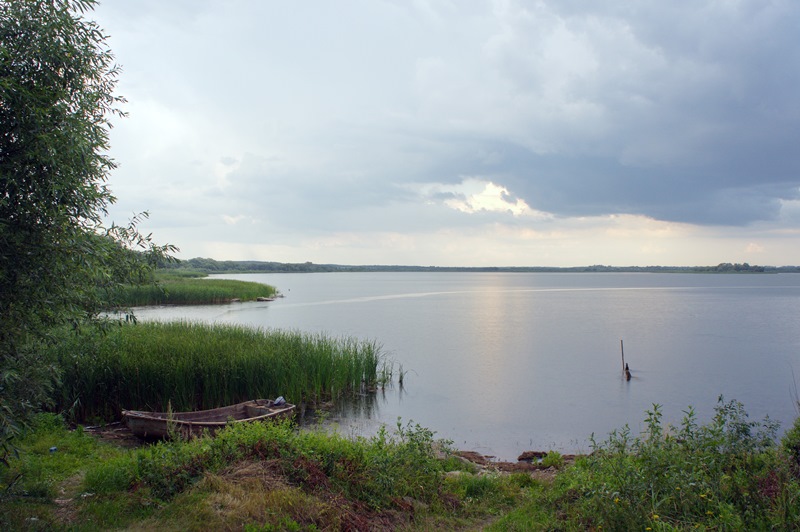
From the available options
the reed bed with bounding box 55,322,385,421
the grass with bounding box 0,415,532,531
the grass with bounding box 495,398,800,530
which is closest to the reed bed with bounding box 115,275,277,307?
the reed bed with bounding box 55,322,385,421

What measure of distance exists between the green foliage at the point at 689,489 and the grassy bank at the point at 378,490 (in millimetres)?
16

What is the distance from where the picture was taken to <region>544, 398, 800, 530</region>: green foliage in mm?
5465

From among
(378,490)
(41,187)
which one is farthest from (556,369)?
(41,187)

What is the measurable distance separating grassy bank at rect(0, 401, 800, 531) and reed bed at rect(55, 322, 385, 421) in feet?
14.6

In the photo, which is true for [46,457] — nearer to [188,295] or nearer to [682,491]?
[682,491]

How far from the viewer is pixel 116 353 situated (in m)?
13.8

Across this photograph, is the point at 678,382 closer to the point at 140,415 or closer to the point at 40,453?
the point at 140,415

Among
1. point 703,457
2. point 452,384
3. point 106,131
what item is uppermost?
point 106,131

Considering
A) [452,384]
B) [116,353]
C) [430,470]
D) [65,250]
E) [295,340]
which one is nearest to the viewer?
[65,250]

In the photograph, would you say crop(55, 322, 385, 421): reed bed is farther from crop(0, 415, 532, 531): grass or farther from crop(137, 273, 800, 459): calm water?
crop(0, 415, 532, 531): grass

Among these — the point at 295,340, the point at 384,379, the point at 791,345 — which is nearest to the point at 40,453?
the point at 295,340

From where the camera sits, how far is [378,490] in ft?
22.2

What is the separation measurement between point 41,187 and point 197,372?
388 inches

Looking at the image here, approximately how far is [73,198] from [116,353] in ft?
30.5
